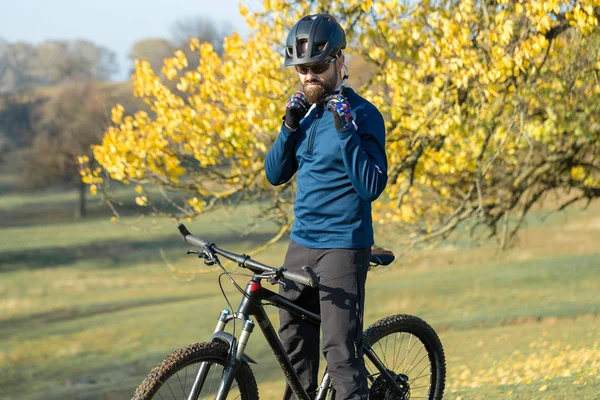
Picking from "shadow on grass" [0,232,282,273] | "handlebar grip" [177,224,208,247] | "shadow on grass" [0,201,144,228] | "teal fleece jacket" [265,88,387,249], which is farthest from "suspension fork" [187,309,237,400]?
"shadow on grass" [0,201,144,228]

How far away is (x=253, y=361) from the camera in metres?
3.93

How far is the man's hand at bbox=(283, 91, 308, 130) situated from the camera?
→ 3.79m

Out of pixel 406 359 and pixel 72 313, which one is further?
pixel 72 313

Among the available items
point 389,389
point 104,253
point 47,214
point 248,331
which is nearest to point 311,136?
point 248,331

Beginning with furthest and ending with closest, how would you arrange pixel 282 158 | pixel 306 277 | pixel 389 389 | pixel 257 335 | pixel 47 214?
1. pixel 47 214
2. pixel 257 335
3. pixel 389 389
4. pixel 282 158
5. pixel 306 277

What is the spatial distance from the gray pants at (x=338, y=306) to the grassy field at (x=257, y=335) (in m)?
2.46

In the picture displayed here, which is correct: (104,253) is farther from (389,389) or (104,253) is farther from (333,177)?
(333,177)

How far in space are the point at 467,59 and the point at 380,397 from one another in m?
5.19

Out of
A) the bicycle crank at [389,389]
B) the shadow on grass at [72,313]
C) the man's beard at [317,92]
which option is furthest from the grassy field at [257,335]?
the man's beard at [317,92]

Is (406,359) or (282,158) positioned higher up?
(282,158)

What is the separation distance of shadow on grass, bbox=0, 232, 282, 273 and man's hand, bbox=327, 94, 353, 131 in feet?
115

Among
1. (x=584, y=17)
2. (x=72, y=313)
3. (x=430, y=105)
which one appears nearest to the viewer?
(x=584, y=17)

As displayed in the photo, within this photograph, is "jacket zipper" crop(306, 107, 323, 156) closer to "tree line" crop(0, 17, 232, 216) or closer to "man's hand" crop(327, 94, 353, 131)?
"man's hand" crop(327, 94, 353, 131)

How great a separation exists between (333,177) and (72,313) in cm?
2445
